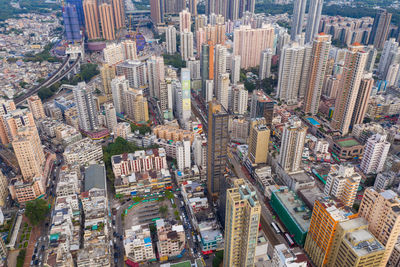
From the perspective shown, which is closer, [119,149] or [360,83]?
[119,149]

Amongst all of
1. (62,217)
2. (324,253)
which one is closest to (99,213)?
(62,217)

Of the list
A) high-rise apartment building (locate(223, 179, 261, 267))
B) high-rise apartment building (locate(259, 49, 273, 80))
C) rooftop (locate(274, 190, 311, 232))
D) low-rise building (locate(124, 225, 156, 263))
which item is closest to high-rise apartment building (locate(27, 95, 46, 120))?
low-rise building (locate(124, 225, 156, 263))

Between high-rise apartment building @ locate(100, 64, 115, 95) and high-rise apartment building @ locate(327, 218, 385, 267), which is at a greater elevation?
high-rise apartment building @ locate(100, 64, 115, 95)

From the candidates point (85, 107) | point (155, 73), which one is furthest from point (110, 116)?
point (155, 73)

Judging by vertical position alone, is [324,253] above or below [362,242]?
below

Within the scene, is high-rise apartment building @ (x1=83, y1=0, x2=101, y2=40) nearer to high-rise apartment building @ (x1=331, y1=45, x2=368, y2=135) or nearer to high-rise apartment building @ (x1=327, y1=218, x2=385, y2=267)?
high-rise apartment building @ (x1=331, y1=45, x2=368, y2=135)

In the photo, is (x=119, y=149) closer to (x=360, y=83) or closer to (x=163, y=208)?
(x=163, y=208)

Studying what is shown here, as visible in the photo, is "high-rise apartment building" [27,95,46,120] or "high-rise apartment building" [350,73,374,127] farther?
"high-rise apartment building" [27,95,46,120]
